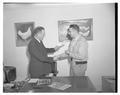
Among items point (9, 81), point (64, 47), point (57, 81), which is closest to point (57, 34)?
point (64, 47)

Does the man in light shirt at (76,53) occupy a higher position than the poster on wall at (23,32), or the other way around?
the poster on wall at (23,32)

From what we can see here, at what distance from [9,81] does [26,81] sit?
15 centimetres

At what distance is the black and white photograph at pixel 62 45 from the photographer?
1.44 metres

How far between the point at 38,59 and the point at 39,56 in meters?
0.03

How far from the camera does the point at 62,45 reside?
146cm

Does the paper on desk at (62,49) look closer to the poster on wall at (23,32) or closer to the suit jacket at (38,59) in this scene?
the suit jacket at (38,59)

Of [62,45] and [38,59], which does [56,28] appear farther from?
[38,59]

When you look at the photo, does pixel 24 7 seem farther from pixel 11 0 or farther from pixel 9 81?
pixel 9 81

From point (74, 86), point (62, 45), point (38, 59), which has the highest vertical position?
point (62, 45)

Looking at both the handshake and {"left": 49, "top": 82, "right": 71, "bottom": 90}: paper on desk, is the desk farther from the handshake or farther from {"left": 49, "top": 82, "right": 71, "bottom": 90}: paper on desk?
the handshake

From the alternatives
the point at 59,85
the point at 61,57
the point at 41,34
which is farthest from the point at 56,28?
the point at 59,85

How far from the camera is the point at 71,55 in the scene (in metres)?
1.47

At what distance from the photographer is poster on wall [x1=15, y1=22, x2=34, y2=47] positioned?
4.74 feet

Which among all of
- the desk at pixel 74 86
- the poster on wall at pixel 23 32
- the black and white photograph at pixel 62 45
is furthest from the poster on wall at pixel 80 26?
the desk at pixel 74 86
